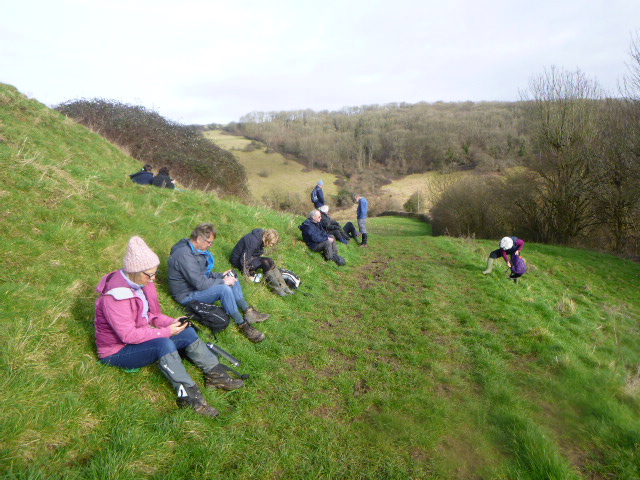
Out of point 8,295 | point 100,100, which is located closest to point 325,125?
point 100,100

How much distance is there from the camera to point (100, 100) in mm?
18203

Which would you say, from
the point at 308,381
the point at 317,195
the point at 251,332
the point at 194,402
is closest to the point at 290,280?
the point at 251,332

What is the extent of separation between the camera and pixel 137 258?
330 centimetres

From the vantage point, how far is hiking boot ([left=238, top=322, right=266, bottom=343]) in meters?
4.87

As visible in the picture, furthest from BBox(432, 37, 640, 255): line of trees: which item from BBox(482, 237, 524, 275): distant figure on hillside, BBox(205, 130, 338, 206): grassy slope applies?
BBox(205, 130, 338, 206): grassy slope

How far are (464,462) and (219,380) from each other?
2.55 metres

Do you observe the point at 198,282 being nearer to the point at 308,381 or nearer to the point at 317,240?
the point at 308,381

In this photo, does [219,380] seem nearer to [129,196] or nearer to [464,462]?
[464,462]

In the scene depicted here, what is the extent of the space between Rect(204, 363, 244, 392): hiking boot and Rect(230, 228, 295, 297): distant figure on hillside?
9.47 ft

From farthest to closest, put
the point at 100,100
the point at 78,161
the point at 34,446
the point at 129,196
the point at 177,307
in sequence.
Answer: the point at 100,100
the point at 78,161
the point at 129,196
the point at 177,307
the point at 34,446

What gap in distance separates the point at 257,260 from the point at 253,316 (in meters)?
1.70

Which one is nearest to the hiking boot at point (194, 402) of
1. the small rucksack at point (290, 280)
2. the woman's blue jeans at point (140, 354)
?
the woman's blue jeans at point (140, 354)

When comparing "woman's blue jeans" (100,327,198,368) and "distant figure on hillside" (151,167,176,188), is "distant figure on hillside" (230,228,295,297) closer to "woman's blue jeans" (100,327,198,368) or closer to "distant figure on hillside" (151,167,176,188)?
"woman's blue jeans" (100,327,198,368)

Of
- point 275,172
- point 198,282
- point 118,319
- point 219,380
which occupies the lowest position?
point 219,380
